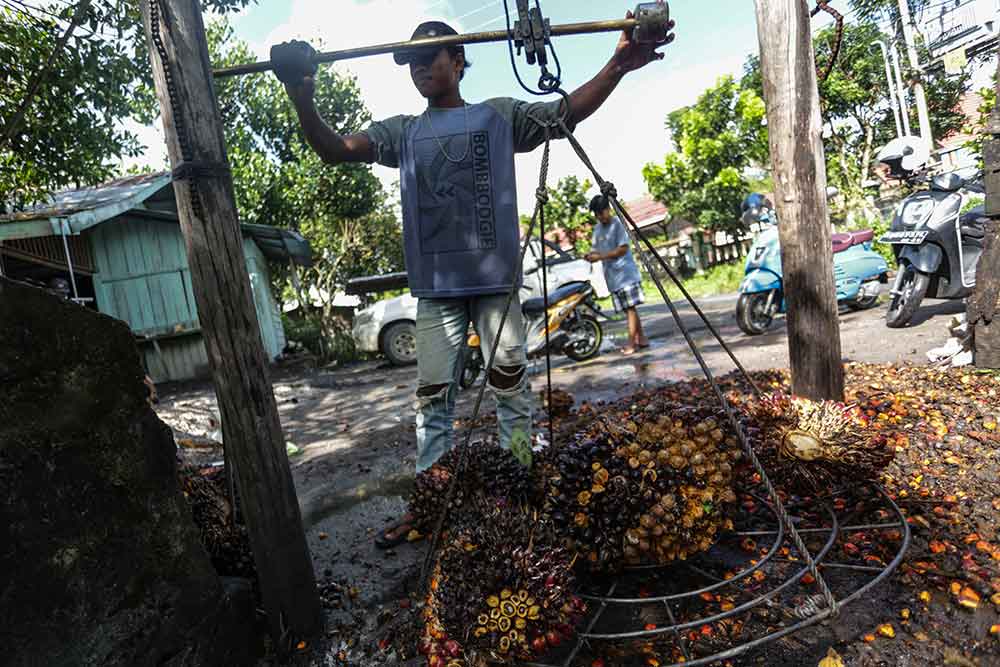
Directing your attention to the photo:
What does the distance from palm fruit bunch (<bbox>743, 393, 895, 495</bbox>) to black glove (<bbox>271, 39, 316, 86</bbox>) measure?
7.62ft

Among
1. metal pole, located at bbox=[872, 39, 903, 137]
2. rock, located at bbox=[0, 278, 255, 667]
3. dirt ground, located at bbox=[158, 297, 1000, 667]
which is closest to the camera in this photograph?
rock, located at bbox=[0, 278, 255, 667]

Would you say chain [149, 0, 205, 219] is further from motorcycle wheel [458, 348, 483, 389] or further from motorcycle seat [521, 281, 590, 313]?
motorcycle seat [521, 281, 590, 313]

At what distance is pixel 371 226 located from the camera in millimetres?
19000

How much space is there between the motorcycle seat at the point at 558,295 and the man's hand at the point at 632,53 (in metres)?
4.60

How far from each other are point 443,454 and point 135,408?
1390 mm

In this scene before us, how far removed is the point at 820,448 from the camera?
2119 mm

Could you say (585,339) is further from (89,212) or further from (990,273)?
(89,212)

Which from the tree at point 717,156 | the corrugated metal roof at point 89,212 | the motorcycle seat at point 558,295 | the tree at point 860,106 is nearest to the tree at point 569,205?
the tree at point 717,156

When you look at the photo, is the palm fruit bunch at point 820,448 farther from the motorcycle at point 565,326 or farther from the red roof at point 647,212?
the red roof at point 647,212

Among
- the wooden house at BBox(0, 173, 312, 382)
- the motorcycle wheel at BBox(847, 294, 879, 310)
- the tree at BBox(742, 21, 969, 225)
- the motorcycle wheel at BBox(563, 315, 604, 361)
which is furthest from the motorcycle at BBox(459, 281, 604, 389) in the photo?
the tree at BBox(742, 21, 969, 225)

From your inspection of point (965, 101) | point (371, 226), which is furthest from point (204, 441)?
point (965, 101)

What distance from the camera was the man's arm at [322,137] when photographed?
7.72ft

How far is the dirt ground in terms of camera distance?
1780mm

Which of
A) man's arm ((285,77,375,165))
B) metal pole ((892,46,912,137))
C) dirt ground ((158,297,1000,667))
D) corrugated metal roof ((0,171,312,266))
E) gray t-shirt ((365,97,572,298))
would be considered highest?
metal pole ((892,46,912,137))
